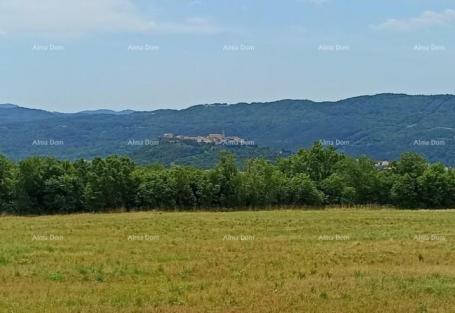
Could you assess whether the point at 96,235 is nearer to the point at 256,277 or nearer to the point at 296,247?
the point at 296,247

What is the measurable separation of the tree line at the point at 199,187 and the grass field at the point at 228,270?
28207 millimetres

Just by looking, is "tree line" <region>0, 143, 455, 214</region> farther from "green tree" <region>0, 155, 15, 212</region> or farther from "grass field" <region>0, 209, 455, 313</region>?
"grass field" <region>0, 209, 455, 313</region>

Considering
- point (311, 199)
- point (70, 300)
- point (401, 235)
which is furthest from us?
point (311, 199)

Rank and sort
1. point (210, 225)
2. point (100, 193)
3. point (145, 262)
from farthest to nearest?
point (100, 193) → point (210, 225) → point (145, 262)

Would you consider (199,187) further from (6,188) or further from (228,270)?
(228,270)

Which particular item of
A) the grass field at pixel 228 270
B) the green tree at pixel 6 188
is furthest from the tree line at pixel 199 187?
the grass field at pixel 228 270

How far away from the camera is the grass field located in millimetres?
14430

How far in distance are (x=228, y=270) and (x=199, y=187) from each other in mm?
45583

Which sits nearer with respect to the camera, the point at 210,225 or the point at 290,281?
the point at 290,281

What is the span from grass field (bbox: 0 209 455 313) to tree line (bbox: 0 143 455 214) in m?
28.2

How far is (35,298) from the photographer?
14.9 m

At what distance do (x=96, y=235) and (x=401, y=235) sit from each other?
15495 millimetres

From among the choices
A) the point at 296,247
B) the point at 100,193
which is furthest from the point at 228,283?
the point at 100,193

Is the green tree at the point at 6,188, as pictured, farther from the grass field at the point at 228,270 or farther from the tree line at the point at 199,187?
the grass field at the point at 228,270
